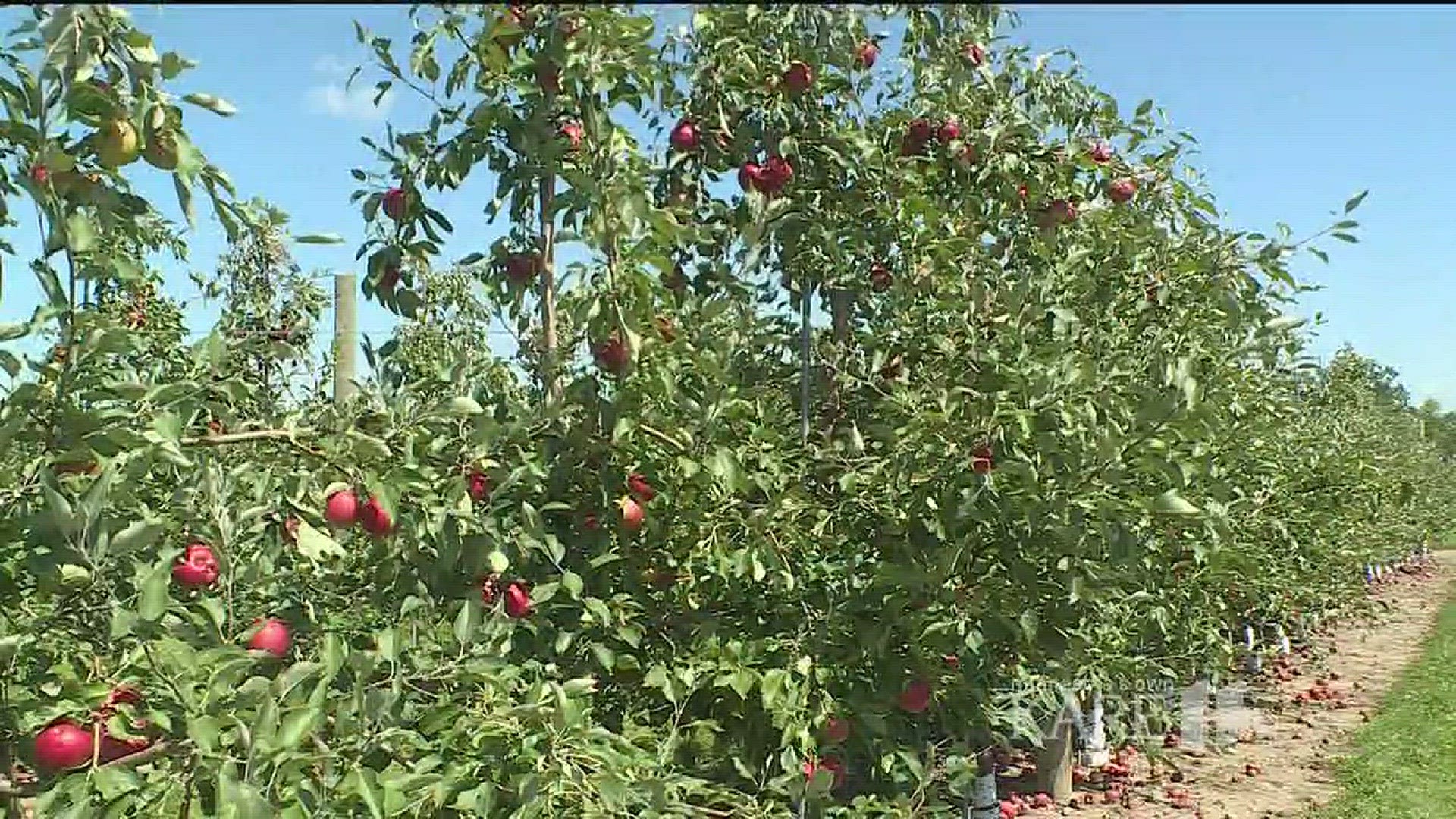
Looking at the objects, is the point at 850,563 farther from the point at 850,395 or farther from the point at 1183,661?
the point at 1183,661

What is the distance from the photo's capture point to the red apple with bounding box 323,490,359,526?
1970 mm

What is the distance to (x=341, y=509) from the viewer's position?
1.97 metres

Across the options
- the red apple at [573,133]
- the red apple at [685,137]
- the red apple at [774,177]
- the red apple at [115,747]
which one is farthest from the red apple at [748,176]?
the red apple at [115,747]

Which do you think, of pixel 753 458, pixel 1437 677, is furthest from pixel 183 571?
pixel 1437 677

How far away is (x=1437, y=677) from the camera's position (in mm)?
8984

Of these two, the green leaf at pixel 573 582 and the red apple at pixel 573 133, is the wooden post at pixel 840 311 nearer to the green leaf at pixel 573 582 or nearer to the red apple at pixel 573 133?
the red apple at pixel 573 133

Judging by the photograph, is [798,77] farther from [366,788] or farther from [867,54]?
[366,788]

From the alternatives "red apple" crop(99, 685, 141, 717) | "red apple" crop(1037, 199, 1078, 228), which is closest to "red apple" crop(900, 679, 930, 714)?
"red apple" crop(1037, 199, 1078, 228)

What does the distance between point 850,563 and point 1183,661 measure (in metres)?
3.59

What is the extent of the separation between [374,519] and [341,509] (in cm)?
6

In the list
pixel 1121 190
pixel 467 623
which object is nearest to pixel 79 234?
pixel 467 623

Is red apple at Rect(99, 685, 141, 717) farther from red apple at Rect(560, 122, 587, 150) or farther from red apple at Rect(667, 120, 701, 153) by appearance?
red apple at Rect(667, 120, 701, 153)

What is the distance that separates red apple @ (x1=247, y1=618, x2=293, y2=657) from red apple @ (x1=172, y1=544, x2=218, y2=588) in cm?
12

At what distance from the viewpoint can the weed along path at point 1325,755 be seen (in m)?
5.49
